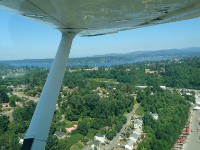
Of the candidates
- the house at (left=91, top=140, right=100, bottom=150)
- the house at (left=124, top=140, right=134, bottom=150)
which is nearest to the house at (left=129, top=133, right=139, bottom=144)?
the house at (left=124, top=140, right=134, bottom=150)

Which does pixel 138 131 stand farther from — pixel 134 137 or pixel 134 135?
pixel 134 137

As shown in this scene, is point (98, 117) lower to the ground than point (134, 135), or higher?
higher

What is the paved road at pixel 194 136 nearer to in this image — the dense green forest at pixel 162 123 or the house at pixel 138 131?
the dense green forest at pixel 162 123

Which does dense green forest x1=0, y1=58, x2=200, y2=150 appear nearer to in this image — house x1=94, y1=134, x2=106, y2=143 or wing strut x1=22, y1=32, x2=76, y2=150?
house x1=94, y1=134, x2=106, y2=143

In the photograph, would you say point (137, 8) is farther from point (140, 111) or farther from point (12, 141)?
point (140, 111)

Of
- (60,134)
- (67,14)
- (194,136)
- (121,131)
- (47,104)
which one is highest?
(67,14)

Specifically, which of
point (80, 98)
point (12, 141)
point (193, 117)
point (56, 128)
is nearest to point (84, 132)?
point (56, 128)

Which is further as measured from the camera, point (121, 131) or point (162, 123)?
point (121, 131)

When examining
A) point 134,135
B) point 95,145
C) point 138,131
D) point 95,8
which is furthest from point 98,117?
point 95,8

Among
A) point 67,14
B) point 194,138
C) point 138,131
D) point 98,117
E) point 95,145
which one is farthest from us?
point 98,117
